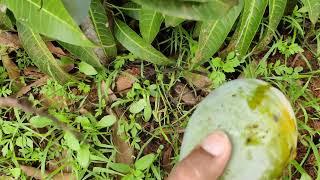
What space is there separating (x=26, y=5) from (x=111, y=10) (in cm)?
39

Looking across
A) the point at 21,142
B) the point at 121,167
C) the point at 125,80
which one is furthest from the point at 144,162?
the point at 21,142

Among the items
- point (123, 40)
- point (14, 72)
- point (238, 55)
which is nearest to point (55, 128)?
point (14, 72)

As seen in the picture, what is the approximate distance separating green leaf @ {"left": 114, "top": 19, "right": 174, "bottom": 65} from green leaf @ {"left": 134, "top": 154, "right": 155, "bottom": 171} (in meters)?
0.30

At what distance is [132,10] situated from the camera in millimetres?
1712

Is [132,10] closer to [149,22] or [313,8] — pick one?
[149,22]

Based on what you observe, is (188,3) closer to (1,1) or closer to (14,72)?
(1,1)

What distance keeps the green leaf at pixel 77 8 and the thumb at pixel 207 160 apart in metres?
0.43

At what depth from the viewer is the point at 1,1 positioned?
1.41 meters

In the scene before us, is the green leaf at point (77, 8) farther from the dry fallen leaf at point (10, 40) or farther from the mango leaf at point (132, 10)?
the dry fallen leaf at point (10, 40)

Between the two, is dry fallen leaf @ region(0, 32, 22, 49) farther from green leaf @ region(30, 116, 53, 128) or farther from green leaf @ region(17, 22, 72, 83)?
green leaf @ region(30, 116, 53, 128)

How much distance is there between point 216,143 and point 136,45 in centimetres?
56

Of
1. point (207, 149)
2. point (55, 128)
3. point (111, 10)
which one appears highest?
point (111, 10)

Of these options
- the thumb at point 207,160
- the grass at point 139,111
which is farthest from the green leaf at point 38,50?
the thumb at point 207,160

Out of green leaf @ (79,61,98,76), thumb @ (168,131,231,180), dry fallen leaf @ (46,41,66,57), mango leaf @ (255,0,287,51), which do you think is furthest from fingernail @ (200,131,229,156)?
dry fallen leaf @ (46,41,66,57)
